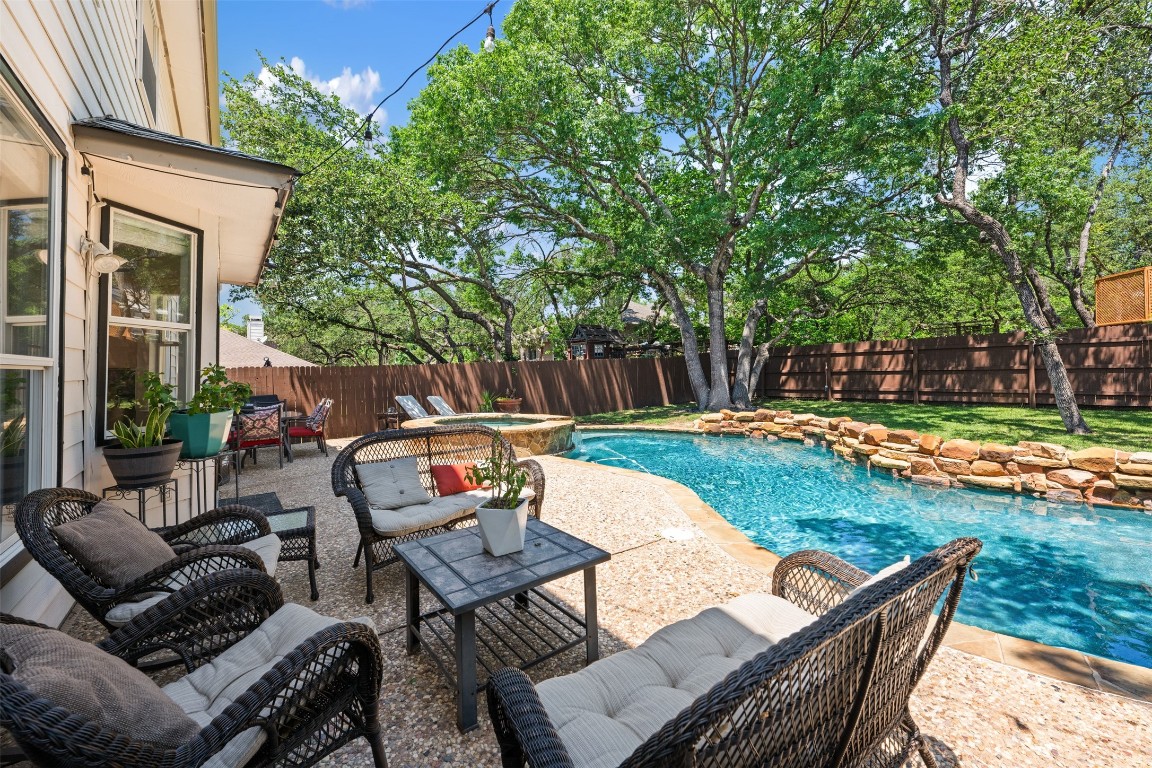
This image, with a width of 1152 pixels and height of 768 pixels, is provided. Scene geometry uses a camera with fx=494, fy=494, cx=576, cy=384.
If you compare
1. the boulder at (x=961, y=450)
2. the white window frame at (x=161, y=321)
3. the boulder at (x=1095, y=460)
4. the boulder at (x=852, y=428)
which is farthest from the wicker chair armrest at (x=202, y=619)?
the boulder at (x=852, y=428)

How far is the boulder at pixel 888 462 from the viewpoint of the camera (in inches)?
258

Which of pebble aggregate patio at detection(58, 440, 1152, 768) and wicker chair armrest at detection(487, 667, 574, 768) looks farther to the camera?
pebble aggregate patio at detection(58, 440, 1152, 768)

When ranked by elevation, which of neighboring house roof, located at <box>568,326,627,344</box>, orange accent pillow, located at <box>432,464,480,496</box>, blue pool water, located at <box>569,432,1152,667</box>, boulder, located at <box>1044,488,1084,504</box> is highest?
neighboring house roof, located at <box>568,326,627,344</box>

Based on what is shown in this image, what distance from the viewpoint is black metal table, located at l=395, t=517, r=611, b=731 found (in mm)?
1937

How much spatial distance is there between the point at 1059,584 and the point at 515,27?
48.7 ft

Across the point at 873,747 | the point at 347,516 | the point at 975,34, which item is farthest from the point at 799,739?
the point at 975,34

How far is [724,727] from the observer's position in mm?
953

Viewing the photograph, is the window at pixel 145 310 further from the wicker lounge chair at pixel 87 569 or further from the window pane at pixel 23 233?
the wicker lounge chair at pixel 87 569

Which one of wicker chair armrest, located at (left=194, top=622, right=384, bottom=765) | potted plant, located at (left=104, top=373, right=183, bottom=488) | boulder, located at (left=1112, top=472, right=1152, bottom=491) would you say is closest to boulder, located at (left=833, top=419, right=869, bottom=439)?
boulder, located at (left=1112, top=472, right=1152, bottom=491)

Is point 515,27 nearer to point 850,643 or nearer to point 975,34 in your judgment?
point 975,34

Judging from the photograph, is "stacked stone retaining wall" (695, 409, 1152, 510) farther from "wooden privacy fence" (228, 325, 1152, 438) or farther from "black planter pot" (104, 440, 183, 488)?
"black planter pot" (104, 440, 183, 488)

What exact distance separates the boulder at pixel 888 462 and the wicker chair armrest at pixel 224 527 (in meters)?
7.12

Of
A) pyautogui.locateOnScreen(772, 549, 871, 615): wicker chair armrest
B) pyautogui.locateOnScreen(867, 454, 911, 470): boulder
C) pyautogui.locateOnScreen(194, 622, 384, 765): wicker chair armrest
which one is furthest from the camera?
pyautogui.locateOnScreen(867, 454, 911, 470): boulder

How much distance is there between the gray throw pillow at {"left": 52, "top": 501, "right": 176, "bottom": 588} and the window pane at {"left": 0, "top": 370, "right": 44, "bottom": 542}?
0.27m
